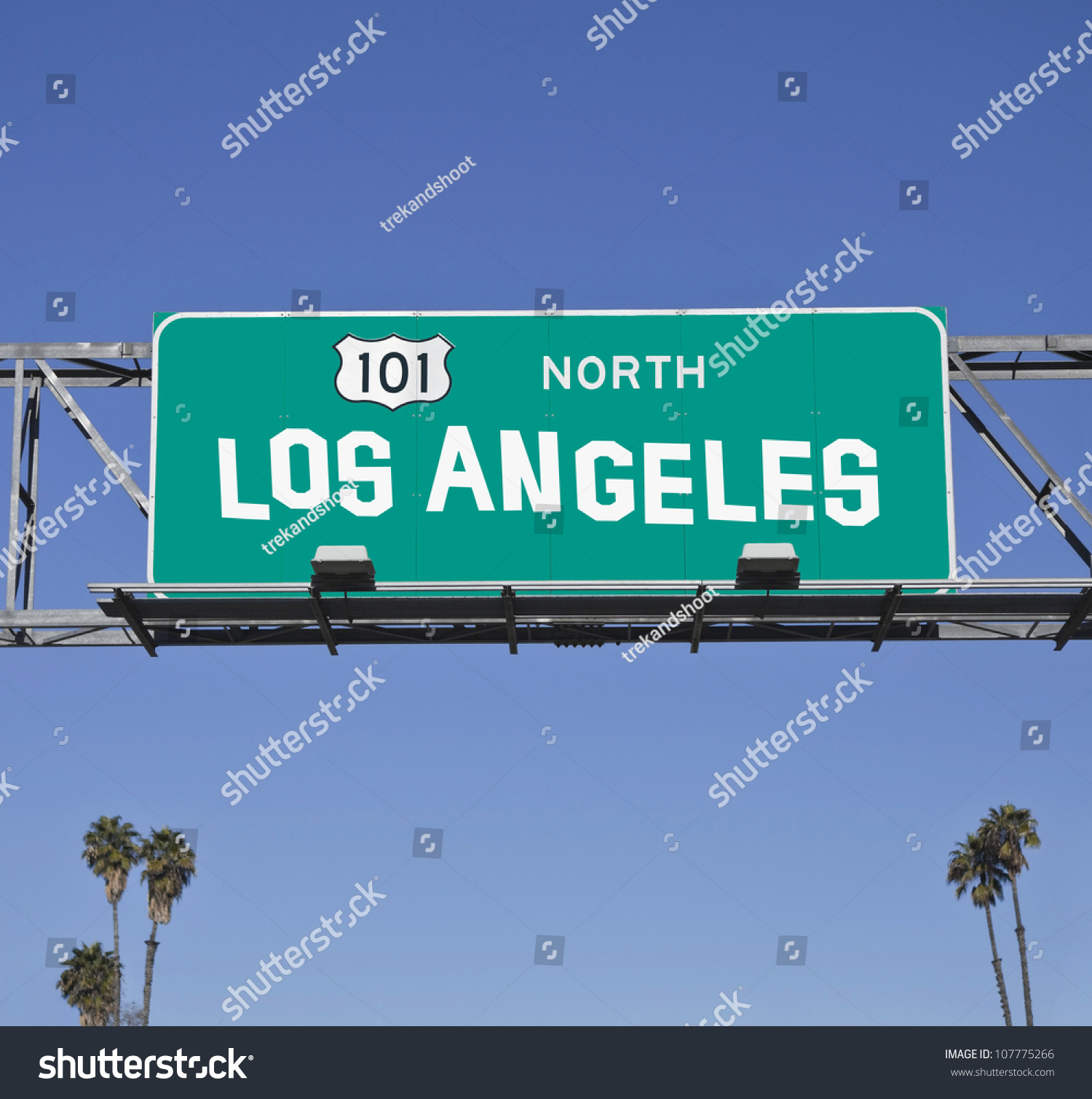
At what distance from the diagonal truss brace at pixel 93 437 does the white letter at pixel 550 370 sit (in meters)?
4.24

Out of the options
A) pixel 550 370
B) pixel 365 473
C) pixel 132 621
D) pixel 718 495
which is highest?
pixel 550 370

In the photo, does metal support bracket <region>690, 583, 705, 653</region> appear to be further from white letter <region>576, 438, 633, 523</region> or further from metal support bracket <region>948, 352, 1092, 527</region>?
metal support bracket <region>948, 352, 1092, 527</region>

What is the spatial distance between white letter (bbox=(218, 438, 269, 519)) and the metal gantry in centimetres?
88

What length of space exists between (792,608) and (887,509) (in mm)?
1399

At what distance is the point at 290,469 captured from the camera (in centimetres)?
1516

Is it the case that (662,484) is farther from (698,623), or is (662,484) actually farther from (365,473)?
(365,473)

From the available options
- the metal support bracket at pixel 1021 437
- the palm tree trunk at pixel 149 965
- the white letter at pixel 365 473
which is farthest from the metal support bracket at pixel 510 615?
the palm tree trunk at pixel 149 965

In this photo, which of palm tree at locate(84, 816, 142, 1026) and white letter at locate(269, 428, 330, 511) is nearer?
white letter at locate(269, 428, 330, 511)

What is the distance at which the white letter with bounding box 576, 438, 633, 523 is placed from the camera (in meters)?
15.0

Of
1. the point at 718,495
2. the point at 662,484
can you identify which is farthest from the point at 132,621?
the point at 718,495

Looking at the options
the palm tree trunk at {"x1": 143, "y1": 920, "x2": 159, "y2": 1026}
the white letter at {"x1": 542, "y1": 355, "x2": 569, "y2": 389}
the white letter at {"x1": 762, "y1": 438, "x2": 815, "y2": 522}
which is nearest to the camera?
the white letter at {"x1": 762, "y1": 438, "x2": 815, "y2": 522}

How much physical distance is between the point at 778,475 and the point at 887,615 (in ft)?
5.79

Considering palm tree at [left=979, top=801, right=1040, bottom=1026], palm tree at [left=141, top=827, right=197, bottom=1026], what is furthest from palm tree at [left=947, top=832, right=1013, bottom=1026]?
palm tree at [left=141, top=827, right=197, bottom=1026]
